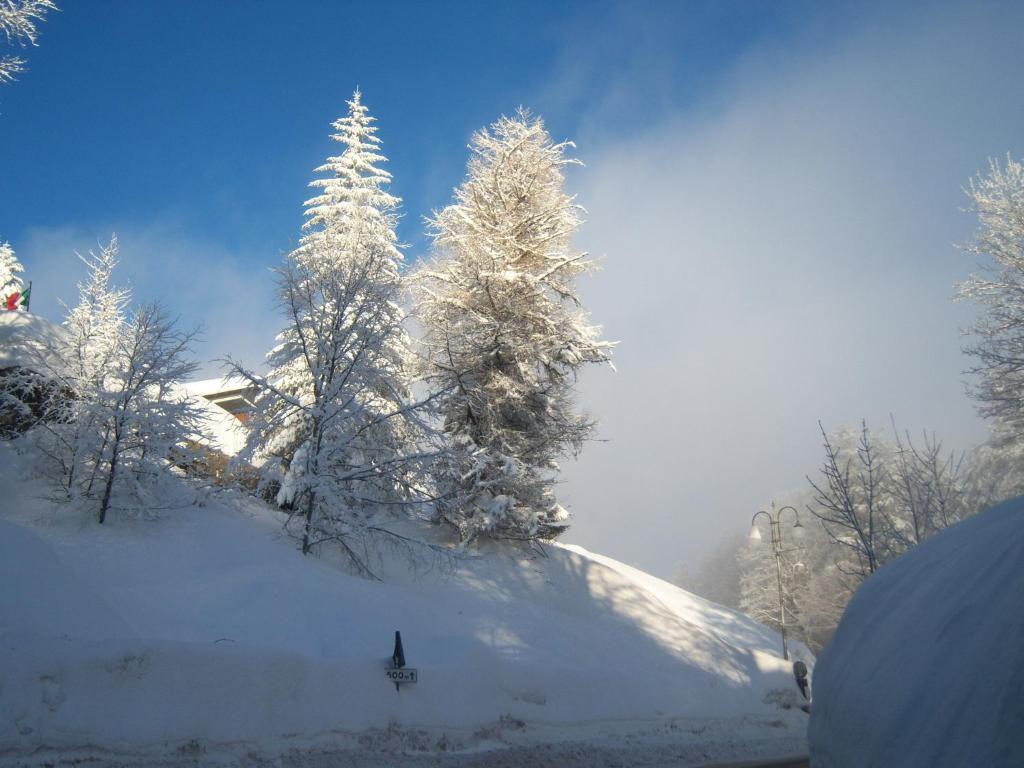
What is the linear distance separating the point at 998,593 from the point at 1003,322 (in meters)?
20.8

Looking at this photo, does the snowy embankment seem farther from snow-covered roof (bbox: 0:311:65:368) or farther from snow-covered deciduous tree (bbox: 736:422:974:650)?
snow-covered deciduous tree (bbox: 736:422:974:650)

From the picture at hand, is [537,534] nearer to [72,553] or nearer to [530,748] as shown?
[530,748]

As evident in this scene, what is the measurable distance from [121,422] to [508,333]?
881cm

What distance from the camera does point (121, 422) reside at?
11.5 meters

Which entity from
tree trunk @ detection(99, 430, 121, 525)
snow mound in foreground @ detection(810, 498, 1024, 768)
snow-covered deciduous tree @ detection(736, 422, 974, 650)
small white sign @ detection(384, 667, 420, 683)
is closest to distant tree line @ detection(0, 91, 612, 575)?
tree trunk @ detection(99, 430, 121, 525)

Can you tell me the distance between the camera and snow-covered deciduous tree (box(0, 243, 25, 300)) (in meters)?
35.6

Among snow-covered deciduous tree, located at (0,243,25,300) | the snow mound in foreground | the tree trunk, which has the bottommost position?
the snow mound in foreground

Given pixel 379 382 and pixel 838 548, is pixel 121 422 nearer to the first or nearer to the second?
pixel 379 382

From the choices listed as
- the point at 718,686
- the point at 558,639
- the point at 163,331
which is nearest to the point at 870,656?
the point at 558,639

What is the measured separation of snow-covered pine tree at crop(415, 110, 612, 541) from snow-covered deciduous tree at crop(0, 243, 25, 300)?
2876cm

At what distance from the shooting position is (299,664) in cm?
804

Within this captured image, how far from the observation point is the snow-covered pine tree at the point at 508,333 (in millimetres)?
16141

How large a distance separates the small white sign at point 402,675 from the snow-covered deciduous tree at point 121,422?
562cm

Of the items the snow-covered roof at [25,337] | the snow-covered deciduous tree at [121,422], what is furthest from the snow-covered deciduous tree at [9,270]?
the snow-covered deciduous tree at [121,422]
